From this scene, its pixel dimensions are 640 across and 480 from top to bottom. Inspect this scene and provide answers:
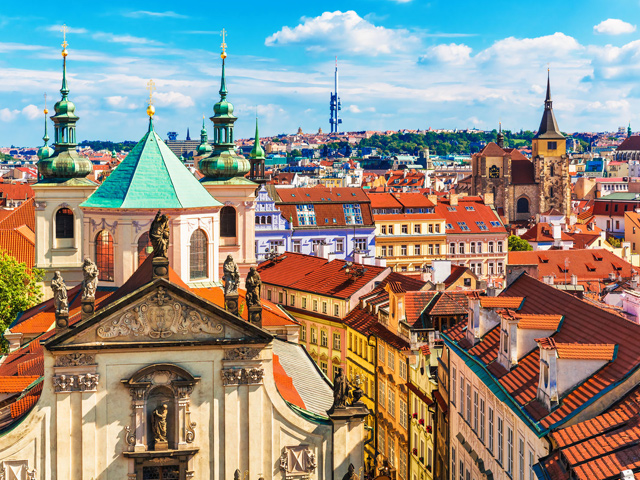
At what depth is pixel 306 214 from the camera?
348ft

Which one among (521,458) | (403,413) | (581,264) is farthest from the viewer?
(581,264)

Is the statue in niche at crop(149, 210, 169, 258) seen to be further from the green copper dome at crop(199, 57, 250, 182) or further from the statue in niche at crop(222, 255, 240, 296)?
the green copper dome at crop(199, 57, 250, 182)

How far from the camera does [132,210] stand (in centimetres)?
4588

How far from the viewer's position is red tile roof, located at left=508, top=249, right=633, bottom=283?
84.0 m

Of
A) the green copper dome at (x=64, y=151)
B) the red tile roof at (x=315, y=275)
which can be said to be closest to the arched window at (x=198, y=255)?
the green copper dome at (x=64, y=151)

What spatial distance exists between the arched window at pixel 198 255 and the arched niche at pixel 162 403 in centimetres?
1635

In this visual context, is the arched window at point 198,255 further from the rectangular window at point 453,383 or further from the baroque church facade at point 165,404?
the rectangular window at point 453,383

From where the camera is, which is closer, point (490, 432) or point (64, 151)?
point (490, 432)

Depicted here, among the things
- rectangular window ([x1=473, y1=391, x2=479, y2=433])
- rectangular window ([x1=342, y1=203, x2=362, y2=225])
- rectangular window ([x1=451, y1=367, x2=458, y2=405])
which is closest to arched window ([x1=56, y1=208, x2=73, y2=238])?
rectangular window ([x1=451, y1=367, x2=458, y2=405])

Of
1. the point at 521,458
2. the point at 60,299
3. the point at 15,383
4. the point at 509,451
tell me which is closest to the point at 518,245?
the point at 15,383

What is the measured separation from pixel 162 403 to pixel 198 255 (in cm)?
1729

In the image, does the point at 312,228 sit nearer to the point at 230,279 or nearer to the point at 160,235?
the point at 230,279

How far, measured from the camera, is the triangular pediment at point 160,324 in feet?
→ 96.5

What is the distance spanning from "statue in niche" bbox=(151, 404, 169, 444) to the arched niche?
0.15 meters
